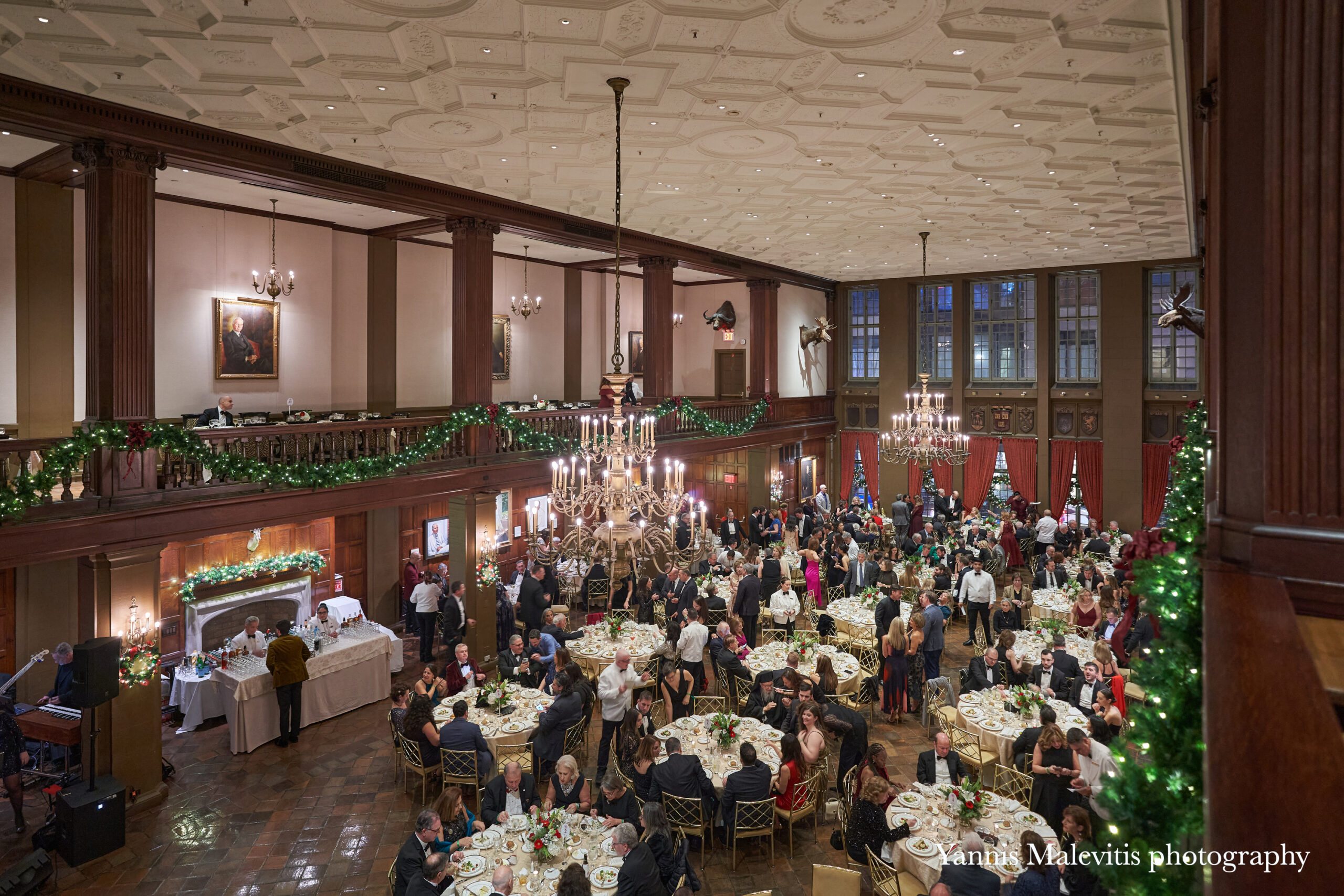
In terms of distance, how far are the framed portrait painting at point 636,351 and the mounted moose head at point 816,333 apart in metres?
4.29

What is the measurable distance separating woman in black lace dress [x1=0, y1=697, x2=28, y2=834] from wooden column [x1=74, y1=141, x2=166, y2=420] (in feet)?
9.91

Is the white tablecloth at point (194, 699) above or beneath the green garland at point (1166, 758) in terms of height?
beneath

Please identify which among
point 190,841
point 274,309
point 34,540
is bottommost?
point 190,841

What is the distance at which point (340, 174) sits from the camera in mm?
9281

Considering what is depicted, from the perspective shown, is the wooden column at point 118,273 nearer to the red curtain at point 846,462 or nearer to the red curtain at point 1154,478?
the red curtain at point 846,462

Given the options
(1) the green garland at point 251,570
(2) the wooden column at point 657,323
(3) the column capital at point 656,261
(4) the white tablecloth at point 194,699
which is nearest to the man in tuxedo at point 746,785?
(4) the white tablecloth at point 194,699

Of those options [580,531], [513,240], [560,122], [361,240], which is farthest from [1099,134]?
[361,240]

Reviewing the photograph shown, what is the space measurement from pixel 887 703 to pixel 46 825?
29.6 ft

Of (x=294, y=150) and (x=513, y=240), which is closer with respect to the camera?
(x=294, y=150)

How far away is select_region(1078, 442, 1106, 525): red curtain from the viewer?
17.9m

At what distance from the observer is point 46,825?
7.07 m

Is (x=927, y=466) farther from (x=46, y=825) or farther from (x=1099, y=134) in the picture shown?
(x=46, y=825)

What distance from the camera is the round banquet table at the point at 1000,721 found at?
292 inches

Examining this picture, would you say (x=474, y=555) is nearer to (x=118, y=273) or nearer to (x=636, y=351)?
(x=118, y=273)
